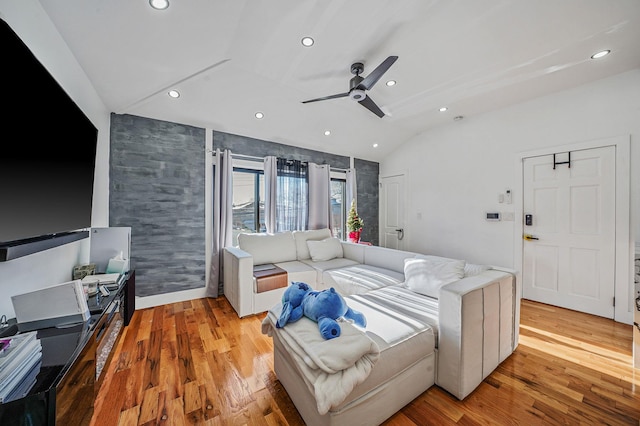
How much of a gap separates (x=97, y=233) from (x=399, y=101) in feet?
12.9

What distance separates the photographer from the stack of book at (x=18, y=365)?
79cm

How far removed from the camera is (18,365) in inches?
33.8

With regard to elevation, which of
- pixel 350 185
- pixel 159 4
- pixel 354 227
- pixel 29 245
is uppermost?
pixel 159 4

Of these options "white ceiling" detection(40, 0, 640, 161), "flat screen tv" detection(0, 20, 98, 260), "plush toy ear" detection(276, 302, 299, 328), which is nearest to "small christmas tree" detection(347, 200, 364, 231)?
"white ceiling" detection(40, 0, 640, 161)

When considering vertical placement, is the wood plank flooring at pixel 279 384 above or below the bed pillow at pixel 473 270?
below

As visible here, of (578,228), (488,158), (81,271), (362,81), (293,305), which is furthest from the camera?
(488,158)

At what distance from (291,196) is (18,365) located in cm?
337

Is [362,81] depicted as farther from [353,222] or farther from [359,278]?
[353,222]

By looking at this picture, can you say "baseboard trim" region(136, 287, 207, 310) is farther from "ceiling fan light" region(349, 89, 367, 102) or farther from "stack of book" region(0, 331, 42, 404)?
"ceiling fan light" region(349, 89, 367, 102)

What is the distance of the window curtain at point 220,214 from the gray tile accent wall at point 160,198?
0.16m

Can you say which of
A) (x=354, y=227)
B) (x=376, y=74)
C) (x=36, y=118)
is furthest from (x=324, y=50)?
(x=354, y=227)

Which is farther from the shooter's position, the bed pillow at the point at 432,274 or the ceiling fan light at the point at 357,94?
the ceiling fan light at the point at 357,94

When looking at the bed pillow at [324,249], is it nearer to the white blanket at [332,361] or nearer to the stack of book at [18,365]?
the white blanket at [332,361]

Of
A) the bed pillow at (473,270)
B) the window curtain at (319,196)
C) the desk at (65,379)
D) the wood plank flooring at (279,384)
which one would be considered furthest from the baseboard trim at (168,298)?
the bed pillow at (473,270)
